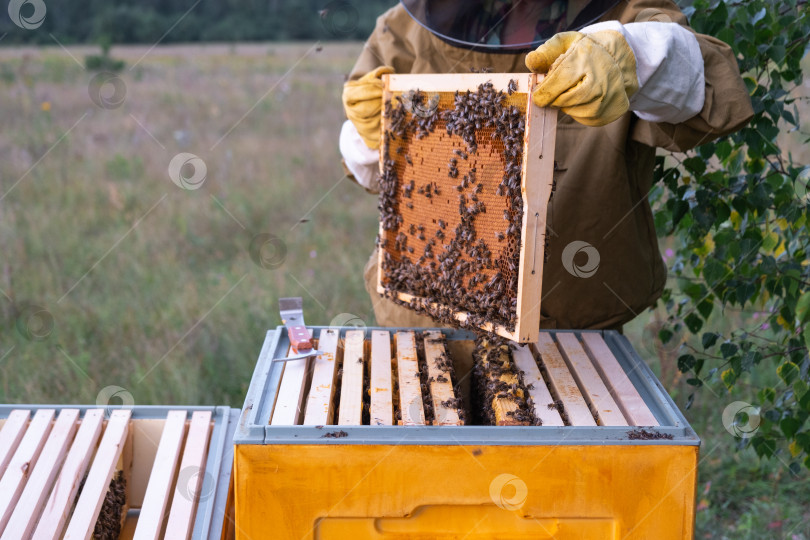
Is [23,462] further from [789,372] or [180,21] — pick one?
[180,21]

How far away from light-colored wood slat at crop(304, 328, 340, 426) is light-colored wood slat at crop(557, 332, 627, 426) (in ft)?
2.49

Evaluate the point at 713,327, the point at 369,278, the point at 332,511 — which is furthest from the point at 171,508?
the point at 713,327

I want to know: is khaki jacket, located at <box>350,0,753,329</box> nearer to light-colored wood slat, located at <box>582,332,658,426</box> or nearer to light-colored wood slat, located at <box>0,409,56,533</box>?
light-colored wood slat, located at <box>582,332,658,426</box>

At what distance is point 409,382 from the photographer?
85.2 inches

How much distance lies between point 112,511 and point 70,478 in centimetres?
24

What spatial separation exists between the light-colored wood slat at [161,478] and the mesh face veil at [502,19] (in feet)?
5.49

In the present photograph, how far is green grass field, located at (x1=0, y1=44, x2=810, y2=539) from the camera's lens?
4.48m

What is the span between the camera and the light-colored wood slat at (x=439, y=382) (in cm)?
193

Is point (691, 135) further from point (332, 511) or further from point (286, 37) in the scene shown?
point (286, 37)

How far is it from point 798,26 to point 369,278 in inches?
83.5

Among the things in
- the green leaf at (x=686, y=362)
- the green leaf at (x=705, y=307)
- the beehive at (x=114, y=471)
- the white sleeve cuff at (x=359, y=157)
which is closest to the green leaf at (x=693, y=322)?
the green leaf at (x=705, y=307)

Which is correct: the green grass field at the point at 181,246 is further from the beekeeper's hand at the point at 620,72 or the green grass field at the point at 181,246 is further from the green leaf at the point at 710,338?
the beekeeper's hand at the point at 620,72

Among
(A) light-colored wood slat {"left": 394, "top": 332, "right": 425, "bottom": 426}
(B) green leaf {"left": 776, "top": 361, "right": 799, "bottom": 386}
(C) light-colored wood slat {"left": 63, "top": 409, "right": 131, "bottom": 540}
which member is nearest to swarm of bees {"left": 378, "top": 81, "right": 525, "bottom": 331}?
(A) light-colored wood slat {"left": 394, "top": 332, "right": 425, "bottom": 426}

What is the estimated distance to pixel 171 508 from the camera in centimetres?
208
